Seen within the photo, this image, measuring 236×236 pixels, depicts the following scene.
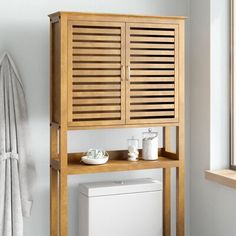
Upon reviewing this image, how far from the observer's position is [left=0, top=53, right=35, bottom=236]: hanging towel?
2.94 meters

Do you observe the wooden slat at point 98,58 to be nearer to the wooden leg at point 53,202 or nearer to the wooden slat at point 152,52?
the wooden slat at point 152,52

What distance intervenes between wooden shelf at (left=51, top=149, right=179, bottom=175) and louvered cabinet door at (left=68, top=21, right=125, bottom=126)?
0.84ft

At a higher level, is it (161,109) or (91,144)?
(161,109)

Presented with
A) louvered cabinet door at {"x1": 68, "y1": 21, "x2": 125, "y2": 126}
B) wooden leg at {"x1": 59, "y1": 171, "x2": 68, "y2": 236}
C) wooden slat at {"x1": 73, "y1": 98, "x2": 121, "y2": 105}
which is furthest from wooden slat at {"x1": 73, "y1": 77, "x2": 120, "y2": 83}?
wooden leg at {"x1": 59, "y1": 171, "x2": 68, "y2": 236}

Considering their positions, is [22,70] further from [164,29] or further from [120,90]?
[164,29]

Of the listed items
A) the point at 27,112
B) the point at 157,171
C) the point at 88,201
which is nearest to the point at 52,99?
the point at 27,112

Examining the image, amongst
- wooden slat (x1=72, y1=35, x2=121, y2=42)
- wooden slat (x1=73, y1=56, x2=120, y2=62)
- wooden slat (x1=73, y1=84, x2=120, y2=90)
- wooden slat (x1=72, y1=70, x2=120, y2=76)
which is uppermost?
wooden slat (x1=72, y1=35, x2=121, y2=42)

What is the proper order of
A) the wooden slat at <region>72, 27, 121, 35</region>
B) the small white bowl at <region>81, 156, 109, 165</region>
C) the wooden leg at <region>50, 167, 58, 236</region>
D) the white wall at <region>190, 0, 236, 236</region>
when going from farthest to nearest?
the white wall at <region>190, 0, 236, 236</region>
the wooden leg at <region>50, 167, 58, 236</region>
the small white bowl at <region>81, 156, 109, 165</region>
the wooden slat at <region>72, 27, 121, 35</region>

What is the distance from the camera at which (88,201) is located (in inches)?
118

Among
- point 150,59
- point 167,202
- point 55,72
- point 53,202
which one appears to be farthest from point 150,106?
point 53,202

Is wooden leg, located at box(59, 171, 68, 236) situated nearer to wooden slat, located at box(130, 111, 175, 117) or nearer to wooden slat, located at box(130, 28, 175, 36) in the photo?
wooden slat, located at box(130, 111, 175, 117)

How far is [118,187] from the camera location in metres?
3.07

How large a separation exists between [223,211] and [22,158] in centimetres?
134

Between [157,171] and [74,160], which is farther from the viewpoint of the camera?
[157,171]
